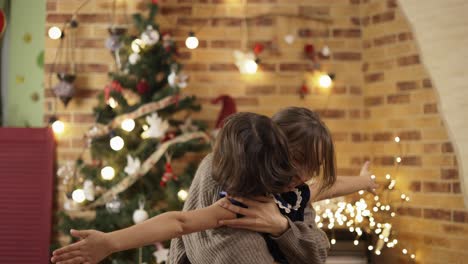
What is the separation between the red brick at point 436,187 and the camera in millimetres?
4055

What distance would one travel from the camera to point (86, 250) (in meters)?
1.72

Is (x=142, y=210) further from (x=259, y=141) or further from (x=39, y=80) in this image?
(x=259, y=141)

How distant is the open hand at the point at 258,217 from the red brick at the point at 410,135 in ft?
7.82

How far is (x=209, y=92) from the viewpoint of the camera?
459cm

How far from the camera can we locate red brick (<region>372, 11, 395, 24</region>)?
4.45m

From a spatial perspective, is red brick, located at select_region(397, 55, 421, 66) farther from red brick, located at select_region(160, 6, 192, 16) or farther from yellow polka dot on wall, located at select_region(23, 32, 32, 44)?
yellow polka dot on wall, located at select_region(23, 32, 32, 44)

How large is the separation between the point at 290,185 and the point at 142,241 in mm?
500

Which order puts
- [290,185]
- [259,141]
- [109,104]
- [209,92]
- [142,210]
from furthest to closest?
[209,92]
[109,104]
[142,210]
[290,185]
[259,141]

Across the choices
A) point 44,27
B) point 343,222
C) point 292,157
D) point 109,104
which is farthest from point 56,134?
point 292,157

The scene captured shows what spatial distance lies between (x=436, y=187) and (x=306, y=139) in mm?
2206

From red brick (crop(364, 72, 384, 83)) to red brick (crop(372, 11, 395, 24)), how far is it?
1.08 feet

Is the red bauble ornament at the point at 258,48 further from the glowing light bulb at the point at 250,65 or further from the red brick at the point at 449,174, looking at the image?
the red brick at the point at 449,174

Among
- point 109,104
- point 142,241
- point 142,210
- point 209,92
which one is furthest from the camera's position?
point 209,92

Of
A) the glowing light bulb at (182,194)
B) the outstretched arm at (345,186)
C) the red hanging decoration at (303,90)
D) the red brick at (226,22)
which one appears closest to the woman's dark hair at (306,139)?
the outstretched arm at (345,186)
